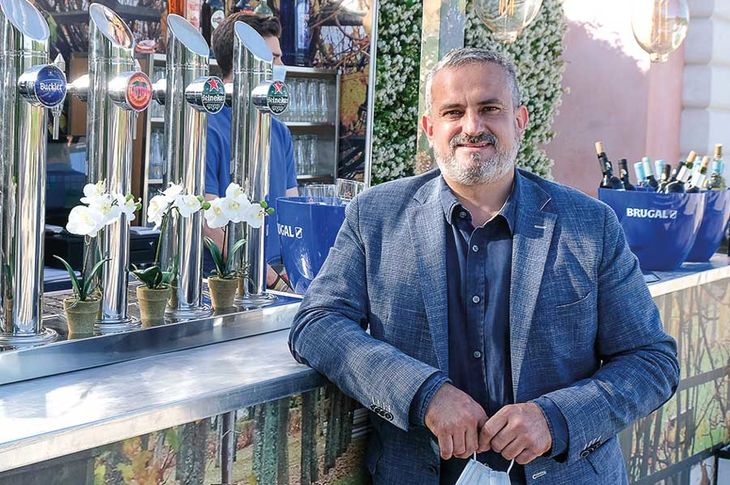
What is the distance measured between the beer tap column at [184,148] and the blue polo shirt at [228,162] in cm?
63

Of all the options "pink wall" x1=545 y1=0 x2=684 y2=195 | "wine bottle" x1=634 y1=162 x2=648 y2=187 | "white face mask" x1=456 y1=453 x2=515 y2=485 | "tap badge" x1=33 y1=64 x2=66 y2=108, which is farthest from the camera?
"pink wall" x1=545 y1=0 x2=684 y2=195

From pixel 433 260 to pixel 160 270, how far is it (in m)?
0.53

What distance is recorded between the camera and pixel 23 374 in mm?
1819

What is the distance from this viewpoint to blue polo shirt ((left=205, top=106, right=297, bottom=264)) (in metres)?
3.39

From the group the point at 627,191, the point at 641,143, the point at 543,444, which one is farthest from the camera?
the point at 641,143

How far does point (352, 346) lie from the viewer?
78.7 inches

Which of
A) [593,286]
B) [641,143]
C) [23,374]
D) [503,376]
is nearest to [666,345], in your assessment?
[593,286]

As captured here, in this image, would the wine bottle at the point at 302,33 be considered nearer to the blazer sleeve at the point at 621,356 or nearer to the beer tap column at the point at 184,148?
the beer tap column at the point at 184,148

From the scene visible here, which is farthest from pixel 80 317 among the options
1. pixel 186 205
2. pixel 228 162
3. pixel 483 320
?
pixel 228 162

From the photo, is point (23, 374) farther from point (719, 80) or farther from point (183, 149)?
point (719, 80)

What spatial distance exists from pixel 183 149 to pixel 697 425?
2.17m

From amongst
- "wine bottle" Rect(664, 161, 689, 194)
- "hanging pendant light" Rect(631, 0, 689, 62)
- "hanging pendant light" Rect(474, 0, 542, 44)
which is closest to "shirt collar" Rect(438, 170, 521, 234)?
"wine bottle" Rect(664, 161, 689, 194)

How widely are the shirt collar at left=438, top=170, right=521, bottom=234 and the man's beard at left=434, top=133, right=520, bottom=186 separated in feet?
0.12

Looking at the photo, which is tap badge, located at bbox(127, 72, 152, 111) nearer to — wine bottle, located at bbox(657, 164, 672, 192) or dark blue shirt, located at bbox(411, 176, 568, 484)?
dark blue shirt, located at bbox(411, 176, 568, 484)
